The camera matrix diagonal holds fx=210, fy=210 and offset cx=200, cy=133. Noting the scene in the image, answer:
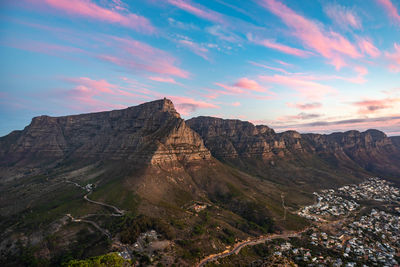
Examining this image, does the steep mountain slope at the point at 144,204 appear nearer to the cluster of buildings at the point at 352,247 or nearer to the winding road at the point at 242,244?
the winding road at the point at 242,244

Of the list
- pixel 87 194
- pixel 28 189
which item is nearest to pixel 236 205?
pixel 87 194

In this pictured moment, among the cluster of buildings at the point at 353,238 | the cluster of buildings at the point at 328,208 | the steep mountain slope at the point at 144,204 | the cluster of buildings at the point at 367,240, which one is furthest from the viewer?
the cluster of buildings at the point at 328,208

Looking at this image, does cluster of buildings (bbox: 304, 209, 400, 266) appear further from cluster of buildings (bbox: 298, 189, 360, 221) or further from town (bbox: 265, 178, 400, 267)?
cluster of buildings (bbox: 298, 189, 360, 221)

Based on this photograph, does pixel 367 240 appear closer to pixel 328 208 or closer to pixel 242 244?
pixel 328 208

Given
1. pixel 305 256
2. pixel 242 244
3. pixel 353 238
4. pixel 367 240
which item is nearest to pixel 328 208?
pixel 353 238

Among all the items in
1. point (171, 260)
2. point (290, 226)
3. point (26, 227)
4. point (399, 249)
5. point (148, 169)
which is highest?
point (148, 169)

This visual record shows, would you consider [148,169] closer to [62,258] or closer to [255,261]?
[62,258]

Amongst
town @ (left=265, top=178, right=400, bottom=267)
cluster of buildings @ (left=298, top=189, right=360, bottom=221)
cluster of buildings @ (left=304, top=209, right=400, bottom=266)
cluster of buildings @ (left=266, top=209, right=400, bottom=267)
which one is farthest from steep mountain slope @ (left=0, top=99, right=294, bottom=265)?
cluster of buildings @ (left=304, top=209, right=400, bottom=266)

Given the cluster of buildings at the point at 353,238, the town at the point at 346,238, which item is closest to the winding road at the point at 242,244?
the town at the point at 346,238
